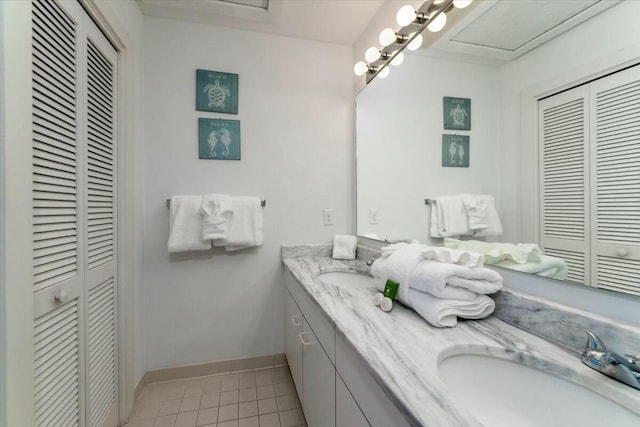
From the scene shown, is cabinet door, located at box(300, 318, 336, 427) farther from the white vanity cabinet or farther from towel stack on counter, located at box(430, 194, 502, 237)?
towel stack on counter, located at box(430, 194, 502, 237)

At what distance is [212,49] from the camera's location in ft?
5.67

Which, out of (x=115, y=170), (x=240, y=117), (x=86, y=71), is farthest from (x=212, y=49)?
(x=115, y=170)

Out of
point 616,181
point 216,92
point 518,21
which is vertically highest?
point 216,92

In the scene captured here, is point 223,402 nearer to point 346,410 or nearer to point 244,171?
point 346,410

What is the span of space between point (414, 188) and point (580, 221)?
29.4 inches

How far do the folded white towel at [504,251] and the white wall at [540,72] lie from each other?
29 mm

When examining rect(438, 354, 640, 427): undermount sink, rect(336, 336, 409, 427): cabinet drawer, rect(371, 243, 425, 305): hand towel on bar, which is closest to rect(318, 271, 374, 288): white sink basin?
rect(371, 243, 425, 305): hand towel on bar

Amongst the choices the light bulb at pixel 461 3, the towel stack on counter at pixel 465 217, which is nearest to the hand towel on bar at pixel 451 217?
the towel stack on counter at pixel 465 217

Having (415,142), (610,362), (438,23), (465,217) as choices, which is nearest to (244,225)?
(415,142)

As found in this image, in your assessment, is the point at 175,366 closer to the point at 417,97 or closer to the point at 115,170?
the point at 115,170

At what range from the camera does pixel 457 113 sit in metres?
1.11

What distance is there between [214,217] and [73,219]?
64 cm

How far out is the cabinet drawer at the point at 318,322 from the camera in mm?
879

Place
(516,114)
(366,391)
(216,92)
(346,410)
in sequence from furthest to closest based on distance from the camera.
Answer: (216,92) → (516,114) → (346,410) → (366,391)
